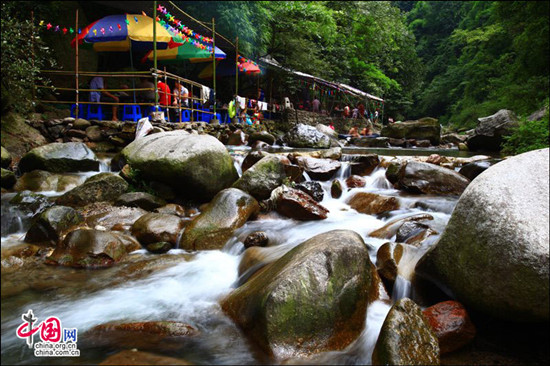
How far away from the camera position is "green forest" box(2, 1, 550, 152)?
1474 cm

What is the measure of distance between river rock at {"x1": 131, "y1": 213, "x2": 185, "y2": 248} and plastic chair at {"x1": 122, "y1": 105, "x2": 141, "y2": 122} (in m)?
6.39

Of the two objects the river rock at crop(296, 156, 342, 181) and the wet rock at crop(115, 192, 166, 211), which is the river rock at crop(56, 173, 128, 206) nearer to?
the wet rock at crop(115, 192, 166, 211)

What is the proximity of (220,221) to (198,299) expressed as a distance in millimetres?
1743

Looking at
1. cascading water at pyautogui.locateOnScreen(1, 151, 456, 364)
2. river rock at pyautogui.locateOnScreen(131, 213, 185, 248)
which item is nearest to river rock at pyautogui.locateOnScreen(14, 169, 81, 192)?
cascading water at pyautogui.locateOnScreen(1, 151, 456, 364)

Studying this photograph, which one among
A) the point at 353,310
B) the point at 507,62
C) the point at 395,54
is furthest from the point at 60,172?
the point at 395,54

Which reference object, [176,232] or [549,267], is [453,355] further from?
[176,232]

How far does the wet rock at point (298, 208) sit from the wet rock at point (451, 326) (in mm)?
3082

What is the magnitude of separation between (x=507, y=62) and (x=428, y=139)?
1520cm

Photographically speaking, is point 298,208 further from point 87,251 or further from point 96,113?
point 96,113

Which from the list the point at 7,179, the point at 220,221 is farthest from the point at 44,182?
the point at 220,221

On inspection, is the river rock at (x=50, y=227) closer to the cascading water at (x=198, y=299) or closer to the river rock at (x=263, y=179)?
the cascading water at (x=198, y=299)

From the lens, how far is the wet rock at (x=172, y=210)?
6.09m

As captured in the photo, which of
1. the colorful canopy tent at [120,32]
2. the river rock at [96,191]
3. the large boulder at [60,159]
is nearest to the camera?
the river rock at [96,191]

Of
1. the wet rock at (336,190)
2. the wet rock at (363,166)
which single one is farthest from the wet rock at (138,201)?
the wet rock at (363,166)
